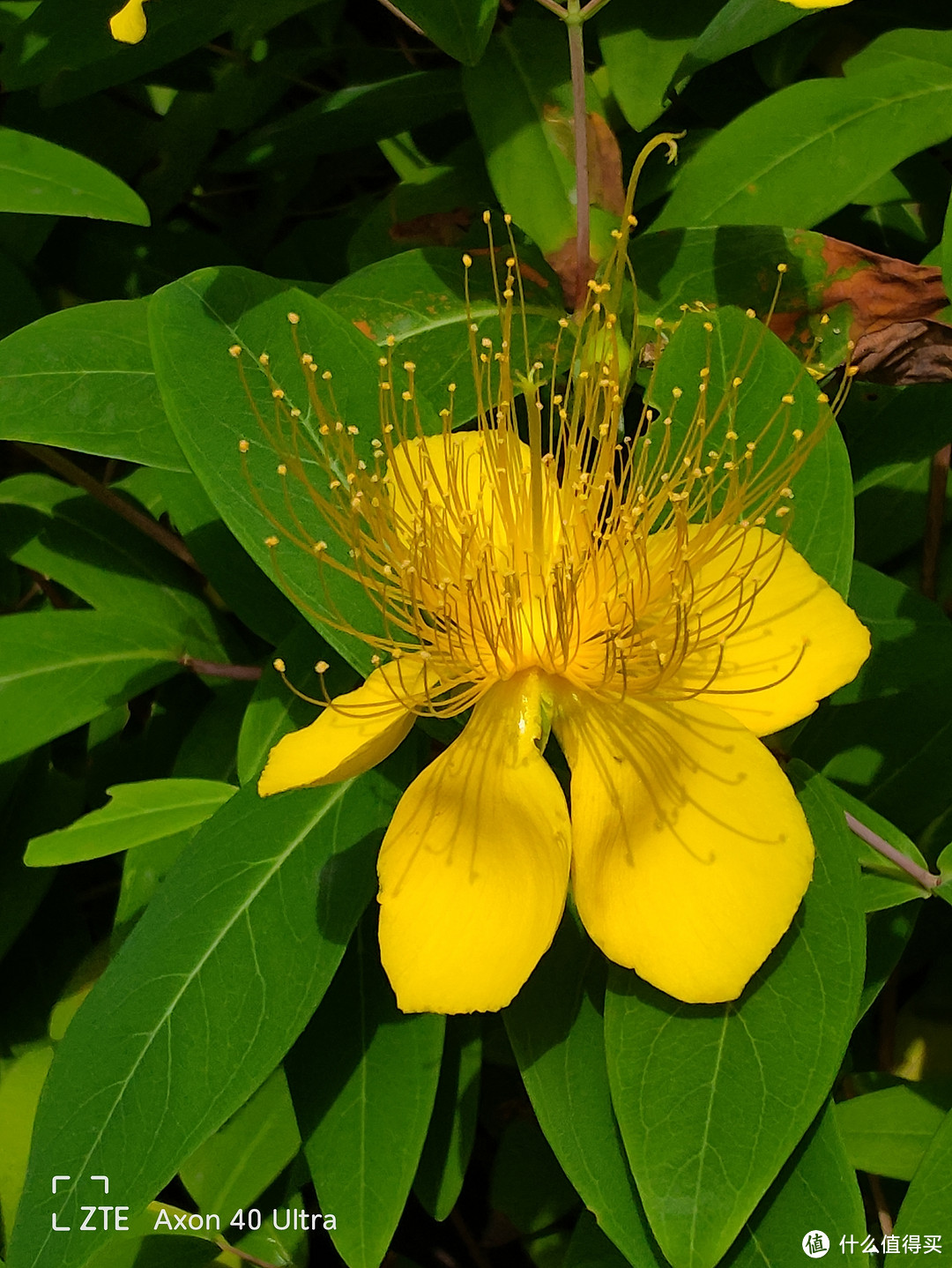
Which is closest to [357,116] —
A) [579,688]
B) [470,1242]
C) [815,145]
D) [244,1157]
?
[815,145]

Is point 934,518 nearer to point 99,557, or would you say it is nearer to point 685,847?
point 685,847

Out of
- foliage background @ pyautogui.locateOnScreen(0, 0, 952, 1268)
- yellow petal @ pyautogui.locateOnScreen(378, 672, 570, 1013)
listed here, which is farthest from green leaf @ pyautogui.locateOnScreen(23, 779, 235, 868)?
yellow petal @ pyautogui.locateOnScreen(378, 672, 570, 1013)

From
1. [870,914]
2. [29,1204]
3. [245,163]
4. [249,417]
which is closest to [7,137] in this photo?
[245,163]

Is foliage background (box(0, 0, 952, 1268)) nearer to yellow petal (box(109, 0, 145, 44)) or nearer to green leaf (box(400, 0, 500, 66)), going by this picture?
green leaf (box(400, 0, 500, 66))

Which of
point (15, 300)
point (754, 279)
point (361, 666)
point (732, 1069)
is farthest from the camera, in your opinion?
point (15, 300)

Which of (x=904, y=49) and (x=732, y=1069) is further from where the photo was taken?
(x=904, y=49)

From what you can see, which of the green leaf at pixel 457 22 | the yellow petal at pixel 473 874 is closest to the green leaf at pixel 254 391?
the yellow petal at pixel 473 874
